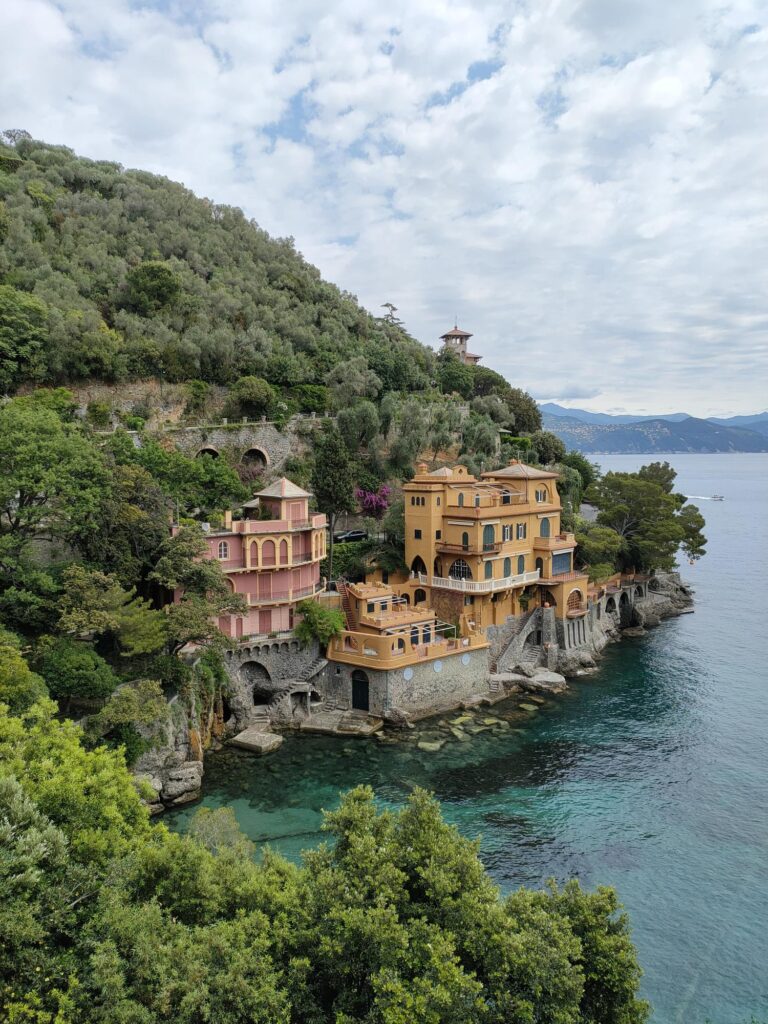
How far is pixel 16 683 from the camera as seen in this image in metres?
18.6

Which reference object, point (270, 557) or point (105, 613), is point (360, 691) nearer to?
point (270, 557)

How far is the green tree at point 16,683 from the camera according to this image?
1825 cm

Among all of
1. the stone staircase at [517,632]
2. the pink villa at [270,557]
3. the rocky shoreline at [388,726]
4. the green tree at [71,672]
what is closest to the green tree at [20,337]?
the pink villa at [270,557]

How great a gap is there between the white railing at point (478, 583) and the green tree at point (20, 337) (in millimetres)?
25670

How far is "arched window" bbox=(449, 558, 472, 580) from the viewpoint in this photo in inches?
1439

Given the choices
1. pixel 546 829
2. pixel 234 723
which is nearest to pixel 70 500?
pixel 234 723

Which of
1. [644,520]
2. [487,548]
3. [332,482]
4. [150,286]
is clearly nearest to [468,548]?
[487,548]

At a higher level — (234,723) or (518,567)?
(518,567)

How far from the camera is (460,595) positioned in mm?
36531

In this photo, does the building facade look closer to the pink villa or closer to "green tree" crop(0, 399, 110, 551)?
the pink villa

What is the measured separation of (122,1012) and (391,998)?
3933mm

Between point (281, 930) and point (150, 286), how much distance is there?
46251mm

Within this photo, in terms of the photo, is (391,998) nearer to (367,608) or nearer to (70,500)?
(70,500)

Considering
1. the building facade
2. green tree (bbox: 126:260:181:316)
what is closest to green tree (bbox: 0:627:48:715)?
the building facade
